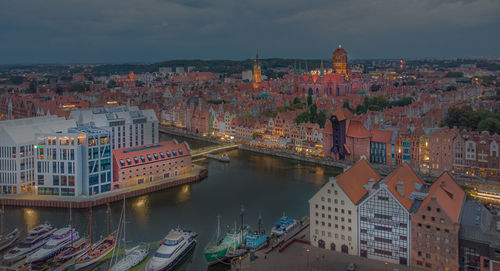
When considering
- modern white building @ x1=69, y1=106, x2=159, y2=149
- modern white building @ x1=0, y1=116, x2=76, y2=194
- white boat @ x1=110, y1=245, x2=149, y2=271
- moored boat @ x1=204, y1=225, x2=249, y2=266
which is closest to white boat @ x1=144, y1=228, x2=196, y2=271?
white boat @ x1=110, y1=245, x2=149, y2=271

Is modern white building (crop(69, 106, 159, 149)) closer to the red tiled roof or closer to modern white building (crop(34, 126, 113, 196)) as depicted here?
the red tiled roof

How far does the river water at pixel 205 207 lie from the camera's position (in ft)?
43.1

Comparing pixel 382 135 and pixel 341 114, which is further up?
pixel 341 114

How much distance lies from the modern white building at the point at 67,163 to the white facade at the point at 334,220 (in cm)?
829

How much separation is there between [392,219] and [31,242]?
28.7ft

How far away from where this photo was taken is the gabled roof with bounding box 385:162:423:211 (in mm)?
9891

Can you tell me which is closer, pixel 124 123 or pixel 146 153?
pixel 146 153

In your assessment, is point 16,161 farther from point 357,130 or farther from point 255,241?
point 357,130

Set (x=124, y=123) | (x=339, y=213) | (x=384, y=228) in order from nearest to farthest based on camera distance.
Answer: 1. (x=384, y=228)
2. (x=339, y=213)
3. (x=124, y=123)

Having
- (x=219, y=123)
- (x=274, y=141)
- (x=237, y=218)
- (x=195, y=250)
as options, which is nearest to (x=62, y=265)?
(x=195, y=250)

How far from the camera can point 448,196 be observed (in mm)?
9875

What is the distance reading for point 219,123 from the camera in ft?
92.8

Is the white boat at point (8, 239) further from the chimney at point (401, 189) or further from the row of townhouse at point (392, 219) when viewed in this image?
the chimney at point (401, 189)

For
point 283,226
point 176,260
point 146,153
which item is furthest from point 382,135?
point 176,260
